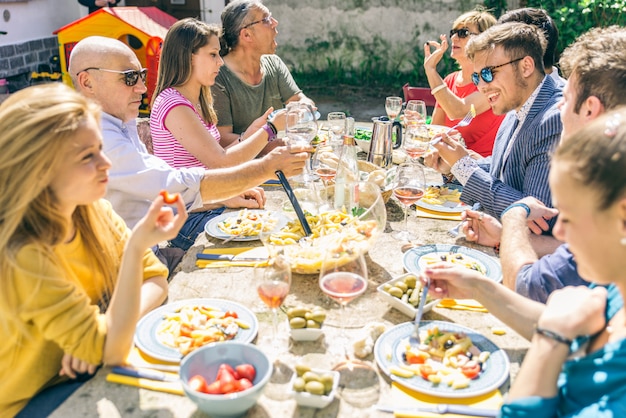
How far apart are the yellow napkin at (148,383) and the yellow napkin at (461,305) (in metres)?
1.04

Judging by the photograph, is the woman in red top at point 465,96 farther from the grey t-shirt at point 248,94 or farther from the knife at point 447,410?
the knife at point 447,410

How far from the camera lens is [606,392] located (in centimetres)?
143

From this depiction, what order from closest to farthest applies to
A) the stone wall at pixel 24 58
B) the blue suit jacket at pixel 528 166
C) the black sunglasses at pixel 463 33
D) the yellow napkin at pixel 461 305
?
the yellow napkin at pixel 461 305
the blue suit jacket at pixel 528 166
the black sunglasses at pixel 463 33
the stone wall at pixel 24 58

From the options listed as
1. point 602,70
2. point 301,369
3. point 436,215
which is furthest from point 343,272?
point 436,215

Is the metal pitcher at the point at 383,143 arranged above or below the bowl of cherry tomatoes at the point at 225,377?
above

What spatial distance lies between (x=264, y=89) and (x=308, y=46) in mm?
6430

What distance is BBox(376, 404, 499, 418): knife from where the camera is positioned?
161 cm

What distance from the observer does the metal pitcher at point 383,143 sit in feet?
11.7

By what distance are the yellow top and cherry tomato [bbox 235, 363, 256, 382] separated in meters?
0.45

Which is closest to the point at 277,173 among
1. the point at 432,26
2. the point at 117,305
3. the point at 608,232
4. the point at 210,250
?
the point at 210,250

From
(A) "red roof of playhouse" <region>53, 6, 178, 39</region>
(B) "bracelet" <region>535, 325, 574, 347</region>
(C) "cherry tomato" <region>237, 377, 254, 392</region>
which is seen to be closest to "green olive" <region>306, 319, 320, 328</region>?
(C) "cherry tomato" <region>237, 377, 254, 392</region>

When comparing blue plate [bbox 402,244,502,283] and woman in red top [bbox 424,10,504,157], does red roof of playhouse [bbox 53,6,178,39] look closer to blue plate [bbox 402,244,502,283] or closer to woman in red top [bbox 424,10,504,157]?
woman in red top [bbox 424,10,504,157]

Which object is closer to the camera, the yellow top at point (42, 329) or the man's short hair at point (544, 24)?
the yellow top at point (42, 329)

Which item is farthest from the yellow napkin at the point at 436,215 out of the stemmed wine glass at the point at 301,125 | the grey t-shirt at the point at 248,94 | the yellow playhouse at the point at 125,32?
the yellow playhouse at the point at 125,32
